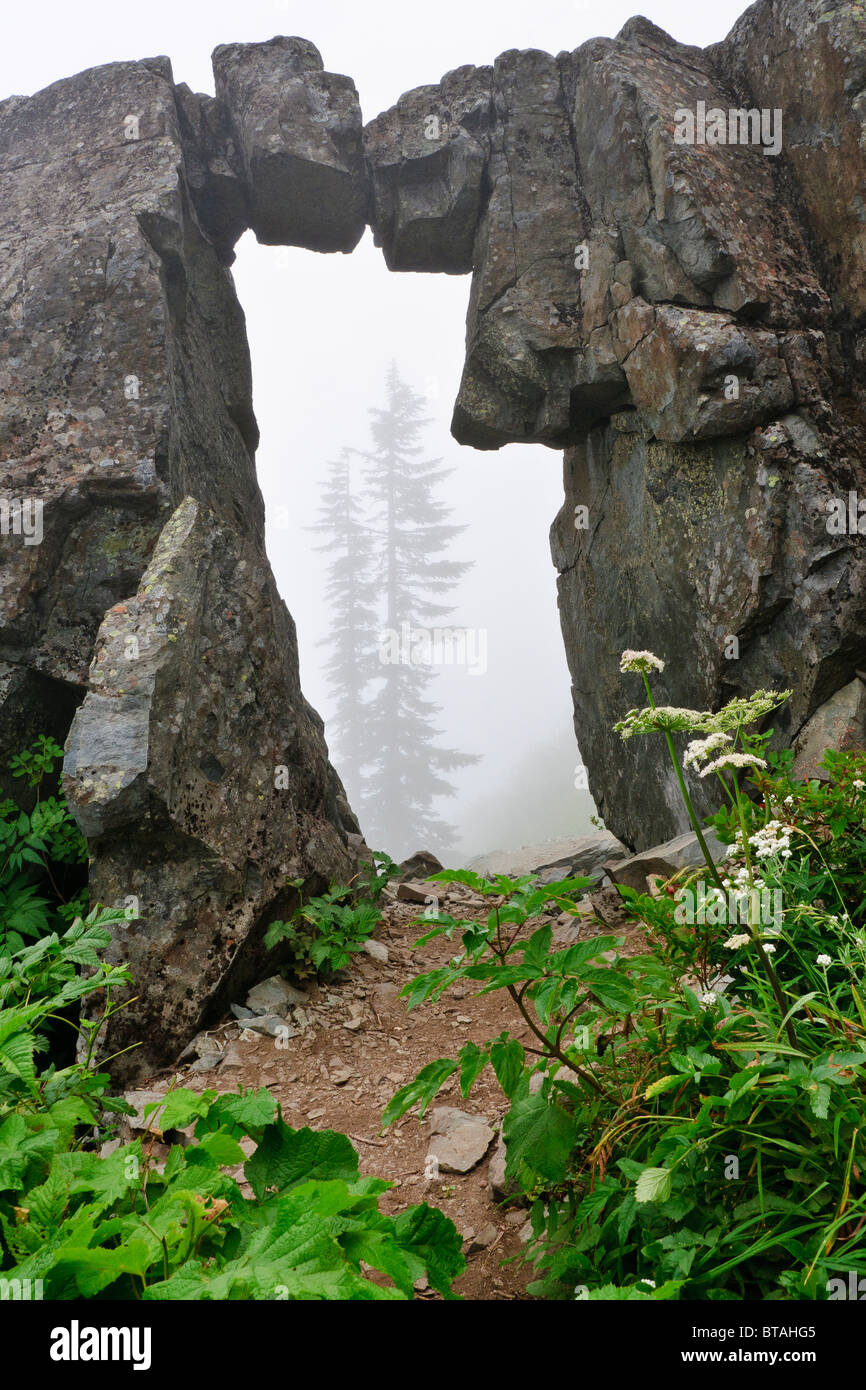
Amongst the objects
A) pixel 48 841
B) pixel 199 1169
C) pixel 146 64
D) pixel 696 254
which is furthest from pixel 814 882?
pixel 146 64

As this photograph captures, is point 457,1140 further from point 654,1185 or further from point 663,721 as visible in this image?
point 663,721

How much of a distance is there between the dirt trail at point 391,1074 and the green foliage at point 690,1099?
0.43m

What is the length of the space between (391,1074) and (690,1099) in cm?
299

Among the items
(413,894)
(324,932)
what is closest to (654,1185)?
(324,932)

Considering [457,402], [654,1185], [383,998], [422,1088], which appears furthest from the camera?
[457,402]

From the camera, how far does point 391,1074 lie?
5.06 m

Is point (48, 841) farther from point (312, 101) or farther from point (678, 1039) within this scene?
point (312, 101)

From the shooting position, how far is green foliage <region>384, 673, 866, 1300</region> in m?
2.08

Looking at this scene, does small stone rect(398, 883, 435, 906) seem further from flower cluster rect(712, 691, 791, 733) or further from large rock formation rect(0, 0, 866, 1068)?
flower cluster rect(712, 691, 791, 733)

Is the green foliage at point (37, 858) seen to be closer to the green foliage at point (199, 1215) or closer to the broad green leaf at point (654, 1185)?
the green foliage at point (199, 1215)

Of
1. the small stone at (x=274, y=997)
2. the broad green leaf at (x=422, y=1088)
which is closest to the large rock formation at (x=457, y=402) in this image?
the small stone at (x=274, y=997)

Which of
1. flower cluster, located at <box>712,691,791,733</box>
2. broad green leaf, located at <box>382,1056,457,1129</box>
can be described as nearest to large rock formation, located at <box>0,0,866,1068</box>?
broad green leaf, located at <box>382,1056,457,1129</box>

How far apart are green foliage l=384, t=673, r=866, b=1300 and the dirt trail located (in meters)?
0.43

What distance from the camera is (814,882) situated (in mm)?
3256
